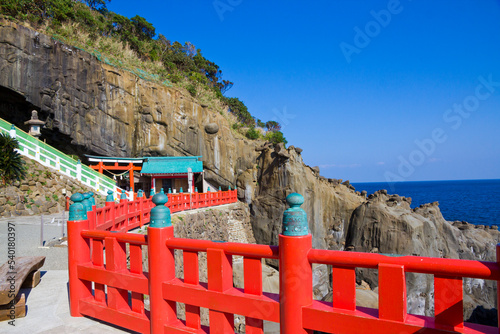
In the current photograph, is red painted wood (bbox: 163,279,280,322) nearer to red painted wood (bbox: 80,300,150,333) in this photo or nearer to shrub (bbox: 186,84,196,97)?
red painted wood (bbox: 80,300,150,333)

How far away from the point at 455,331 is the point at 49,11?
28.5 m

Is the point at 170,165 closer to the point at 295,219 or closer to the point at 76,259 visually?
the point at 76,259

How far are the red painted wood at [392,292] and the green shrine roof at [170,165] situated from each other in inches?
818

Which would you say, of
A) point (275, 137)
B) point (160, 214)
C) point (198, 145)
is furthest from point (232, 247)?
point (275, 137)

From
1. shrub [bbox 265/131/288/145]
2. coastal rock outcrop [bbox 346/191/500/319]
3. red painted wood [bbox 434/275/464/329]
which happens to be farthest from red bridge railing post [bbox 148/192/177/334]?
shrub [bbox 265/131/288/145]

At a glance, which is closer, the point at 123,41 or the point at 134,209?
the point at 134,209

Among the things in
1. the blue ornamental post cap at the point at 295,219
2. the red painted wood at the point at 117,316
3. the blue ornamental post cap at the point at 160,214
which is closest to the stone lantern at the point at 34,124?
the red painted wood at the point at 117,316

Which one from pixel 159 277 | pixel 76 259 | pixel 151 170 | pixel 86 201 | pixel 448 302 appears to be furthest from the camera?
pixel 151 170

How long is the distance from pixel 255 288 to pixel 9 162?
15.5 m

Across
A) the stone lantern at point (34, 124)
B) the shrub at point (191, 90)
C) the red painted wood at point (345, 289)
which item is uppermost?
the shrub at point (191, 90)

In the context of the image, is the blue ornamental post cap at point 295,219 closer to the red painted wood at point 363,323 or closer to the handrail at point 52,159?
the red painted wood at point 363,323

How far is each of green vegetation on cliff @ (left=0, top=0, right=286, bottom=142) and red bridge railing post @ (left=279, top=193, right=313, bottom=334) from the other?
23.4 m

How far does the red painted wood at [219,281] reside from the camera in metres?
2.92

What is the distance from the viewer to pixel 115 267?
3.70m
